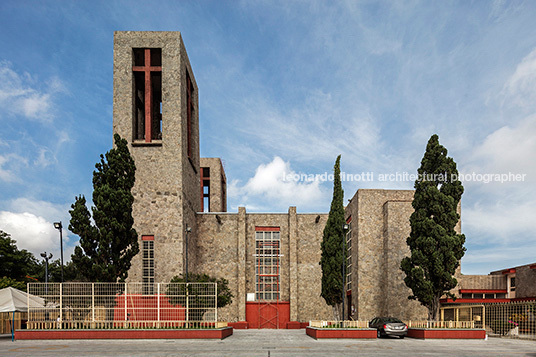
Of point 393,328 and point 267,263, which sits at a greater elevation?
point 267,263

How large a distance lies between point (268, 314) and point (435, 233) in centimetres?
2041

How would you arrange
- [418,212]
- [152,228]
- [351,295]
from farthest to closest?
1. [351,295]
2. [152,228]
3. [418,212]

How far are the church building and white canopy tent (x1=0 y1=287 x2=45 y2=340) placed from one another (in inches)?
303

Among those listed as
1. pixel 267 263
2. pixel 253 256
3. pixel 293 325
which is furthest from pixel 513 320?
pixel 253 256

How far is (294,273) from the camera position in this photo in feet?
131

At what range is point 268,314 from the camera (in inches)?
1565

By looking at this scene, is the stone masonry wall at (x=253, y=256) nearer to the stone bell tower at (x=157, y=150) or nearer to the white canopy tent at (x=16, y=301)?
the stone bell tower at (x=157, y=150)

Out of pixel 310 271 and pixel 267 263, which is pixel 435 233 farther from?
pixel 267 263

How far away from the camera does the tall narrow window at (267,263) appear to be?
4034 cm

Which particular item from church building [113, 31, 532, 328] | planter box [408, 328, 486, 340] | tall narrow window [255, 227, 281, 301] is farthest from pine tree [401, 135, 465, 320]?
tall narrow window [255, 227, 281, 301]

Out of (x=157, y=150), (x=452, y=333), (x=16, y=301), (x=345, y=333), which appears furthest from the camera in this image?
(x=157, y=150)

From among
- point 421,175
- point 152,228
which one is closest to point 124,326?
point 152,228

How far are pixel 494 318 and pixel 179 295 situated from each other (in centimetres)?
1966

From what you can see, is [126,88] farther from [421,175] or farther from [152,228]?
[421,175]
